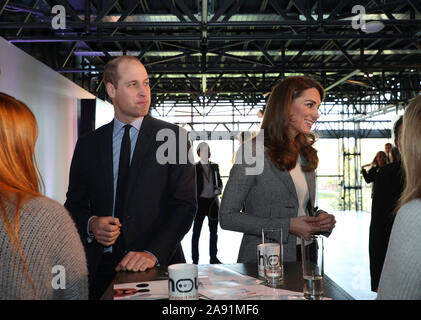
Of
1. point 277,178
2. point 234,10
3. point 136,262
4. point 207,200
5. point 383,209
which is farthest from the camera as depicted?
point 207,200

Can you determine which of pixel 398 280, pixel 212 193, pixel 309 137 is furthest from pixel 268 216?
pixel 212 193

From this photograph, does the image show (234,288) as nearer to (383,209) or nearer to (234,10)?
(383,209)

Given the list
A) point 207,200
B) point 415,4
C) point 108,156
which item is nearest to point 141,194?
point 108,156

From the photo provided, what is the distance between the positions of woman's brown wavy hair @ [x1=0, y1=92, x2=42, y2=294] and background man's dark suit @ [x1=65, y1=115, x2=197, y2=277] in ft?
2.32

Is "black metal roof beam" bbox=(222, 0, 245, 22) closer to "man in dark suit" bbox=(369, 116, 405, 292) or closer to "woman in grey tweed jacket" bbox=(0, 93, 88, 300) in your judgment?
"man in dark suit" bbox=(369, 116, 405, 292)

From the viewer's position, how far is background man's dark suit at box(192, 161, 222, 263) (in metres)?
6.10

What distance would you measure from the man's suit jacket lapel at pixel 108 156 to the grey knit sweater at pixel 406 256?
1.24 meters

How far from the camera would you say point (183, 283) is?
1.06 m

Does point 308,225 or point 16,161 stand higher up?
point 16,161

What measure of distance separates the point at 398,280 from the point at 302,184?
3.64 feet

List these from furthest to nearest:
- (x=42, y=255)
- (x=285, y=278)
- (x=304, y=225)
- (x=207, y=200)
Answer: (x=207, y=200)
(x=304, y=225)
(x=285, y=278)
(x=42, y=255)

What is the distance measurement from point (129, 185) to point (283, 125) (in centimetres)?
80

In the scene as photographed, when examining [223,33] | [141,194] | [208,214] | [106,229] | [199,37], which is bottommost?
[208,214]

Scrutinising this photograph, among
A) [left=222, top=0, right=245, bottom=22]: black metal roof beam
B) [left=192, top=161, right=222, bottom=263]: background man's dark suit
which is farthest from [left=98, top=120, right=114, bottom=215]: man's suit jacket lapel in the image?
[left=192, top=161, right=222, bottom=263]: background man's dark suit
